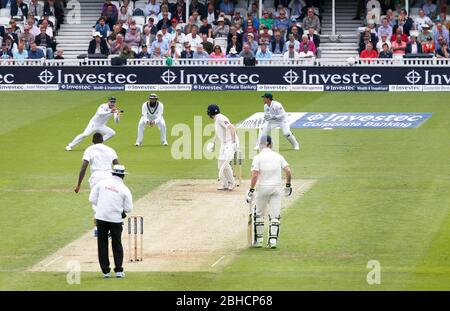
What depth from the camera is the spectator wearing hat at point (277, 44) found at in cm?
4606

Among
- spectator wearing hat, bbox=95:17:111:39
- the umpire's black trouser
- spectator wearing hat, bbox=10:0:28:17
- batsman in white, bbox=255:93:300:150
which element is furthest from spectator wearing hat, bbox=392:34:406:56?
the umpire's black trouser

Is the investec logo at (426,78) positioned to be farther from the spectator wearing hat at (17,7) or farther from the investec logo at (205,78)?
the spectator wearing hat at (17,7)

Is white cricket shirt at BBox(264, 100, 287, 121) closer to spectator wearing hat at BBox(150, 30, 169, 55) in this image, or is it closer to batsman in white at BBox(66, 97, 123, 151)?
batsman in white at BBox(66, 97, 123, 151)

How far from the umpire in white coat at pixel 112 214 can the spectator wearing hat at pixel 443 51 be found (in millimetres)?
25421

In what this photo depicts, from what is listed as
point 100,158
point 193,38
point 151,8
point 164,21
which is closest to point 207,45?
point 193,38

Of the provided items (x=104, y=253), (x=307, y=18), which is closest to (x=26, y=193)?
(x=104, y=253)

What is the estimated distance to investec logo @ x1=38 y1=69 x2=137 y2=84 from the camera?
4469 cm

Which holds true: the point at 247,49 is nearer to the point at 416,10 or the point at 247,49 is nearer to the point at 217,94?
the point at 217,94

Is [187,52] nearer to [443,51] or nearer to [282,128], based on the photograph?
[443,51]

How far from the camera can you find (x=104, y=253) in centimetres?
2072

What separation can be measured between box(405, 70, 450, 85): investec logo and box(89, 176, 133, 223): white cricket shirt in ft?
78.2

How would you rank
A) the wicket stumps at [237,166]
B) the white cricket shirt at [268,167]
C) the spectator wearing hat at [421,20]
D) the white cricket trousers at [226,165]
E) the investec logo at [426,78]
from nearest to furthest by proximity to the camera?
the white cricket shirt at [268,167]
the white cricket trousers at [226,165]
the wicket stumps at [237,166]
the investec logo at [426,78]
the spectator wearing hat at [421,20]

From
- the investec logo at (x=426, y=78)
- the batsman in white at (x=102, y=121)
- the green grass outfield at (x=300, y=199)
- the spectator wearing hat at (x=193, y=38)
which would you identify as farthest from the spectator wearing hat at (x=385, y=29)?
the batsman in white at (x=102, y=121)

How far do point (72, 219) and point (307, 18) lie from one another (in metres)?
24.1
